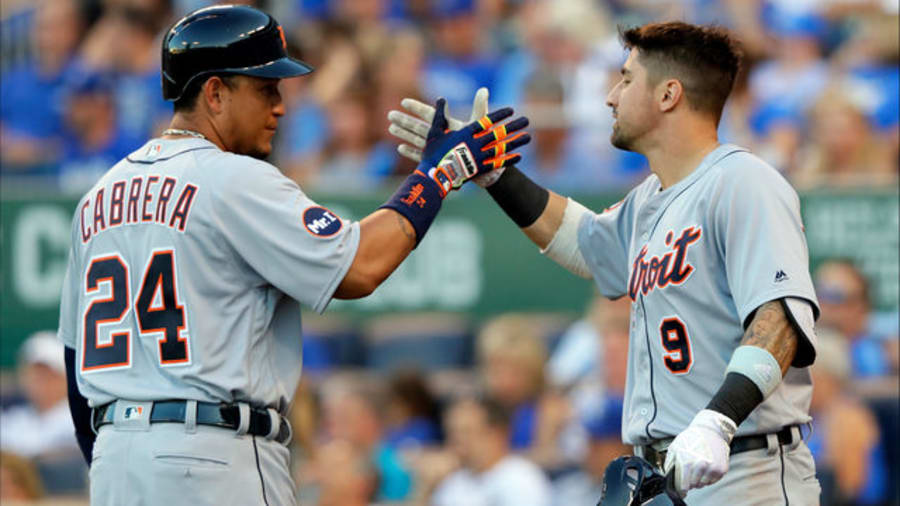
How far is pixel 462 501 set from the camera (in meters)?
6.95

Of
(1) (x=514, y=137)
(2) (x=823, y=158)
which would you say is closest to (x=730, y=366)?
(1) (x=514, y=137)

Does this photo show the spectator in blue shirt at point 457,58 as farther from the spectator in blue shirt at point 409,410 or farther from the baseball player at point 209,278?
the baseball player at point 209,278

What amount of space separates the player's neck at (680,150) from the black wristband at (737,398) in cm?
81

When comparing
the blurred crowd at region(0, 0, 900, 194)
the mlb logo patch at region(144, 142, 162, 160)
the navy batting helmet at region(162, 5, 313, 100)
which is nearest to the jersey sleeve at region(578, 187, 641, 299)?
the navy batting helmet at region(162, 5, 313, 100)

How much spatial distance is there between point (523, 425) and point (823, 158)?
7.93 ft

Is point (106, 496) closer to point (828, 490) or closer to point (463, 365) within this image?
point (828, 490)

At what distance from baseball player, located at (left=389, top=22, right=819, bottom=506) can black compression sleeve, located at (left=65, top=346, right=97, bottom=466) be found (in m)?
1.19

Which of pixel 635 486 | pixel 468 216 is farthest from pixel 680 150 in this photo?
pixel 468 216

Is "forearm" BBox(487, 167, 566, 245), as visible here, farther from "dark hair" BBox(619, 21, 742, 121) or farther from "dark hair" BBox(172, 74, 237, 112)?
"dark hair" BBox(172, 74, 237, 112)

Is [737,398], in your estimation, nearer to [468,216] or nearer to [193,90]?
[193,90]

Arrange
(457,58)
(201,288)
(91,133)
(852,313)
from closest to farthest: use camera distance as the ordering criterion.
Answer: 1. (201,288)
2. (852,313)
3. (457,58)
4. (91,133)

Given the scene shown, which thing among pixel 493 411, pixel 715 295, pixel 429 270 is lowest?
pixel 493 411

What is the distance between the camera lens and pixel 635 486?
3.82 metres

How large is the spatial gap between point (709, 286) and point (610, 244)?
25.9 inches
